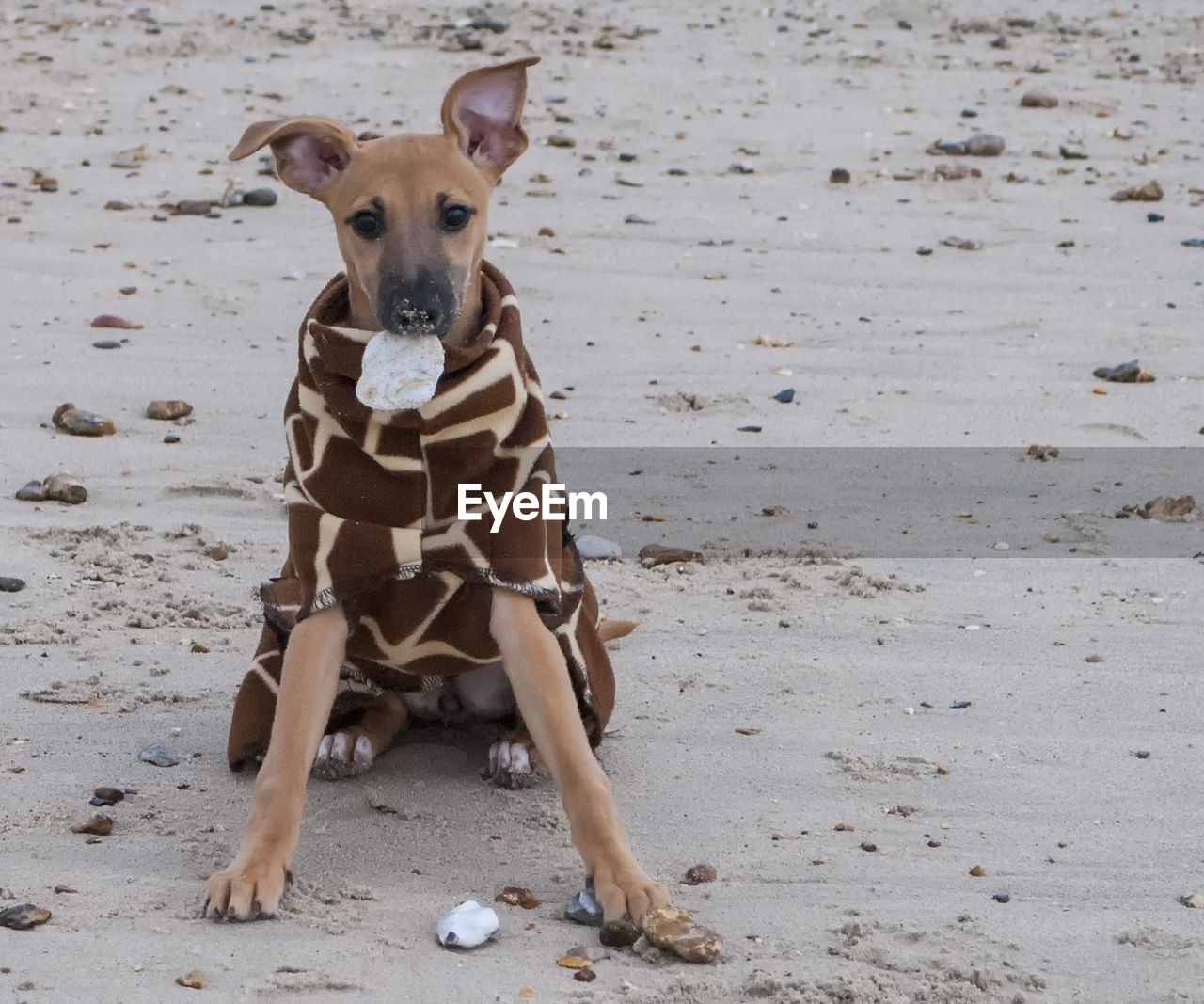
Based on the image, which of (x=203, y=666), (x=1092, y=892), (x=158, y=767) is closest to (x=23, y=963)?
(x=158, y=767)

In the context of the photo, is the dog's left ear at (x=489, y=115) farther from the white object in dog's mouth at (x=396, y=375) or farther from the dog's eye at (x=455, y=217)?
the white object in dog's mouth at (x=396, y=375)

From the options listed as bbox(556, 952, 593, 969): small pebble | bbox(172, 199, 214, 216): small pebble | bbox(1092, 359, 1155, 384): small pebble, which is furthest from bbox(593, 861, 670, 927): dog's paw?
bbox(172, 199, 214, 216): small pebble

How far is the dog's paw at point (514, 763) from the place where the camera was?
362cm

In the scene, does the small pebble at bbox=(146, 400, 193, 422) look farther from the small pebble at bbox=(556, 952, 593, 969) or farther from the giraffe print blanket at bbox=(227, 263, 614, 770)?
the small pebble at bbox=(556, 952, 593, 969)

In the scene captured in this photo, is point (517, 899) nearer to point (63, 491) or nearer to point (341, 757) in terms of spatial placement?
point (341, 757)

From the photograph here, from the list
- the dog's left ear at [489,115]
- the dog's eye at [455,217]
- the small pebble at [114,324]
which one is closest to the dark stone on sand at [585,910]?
the dog's eye at [455,217]

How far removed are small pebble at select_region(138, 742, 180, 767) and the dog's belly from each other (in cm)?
50

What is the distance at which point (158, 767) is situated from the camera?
364 centimetres

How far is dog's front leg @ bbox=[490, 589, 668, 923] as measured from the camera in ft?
9.88

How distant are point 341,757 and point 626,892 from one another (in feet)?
2.84

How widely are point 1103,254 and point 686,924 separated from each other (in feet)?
17.6

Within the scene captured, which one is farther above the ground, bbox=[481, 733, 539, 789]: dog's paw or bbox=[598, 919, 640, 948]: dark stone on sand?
bbox=[598, 919, 640, 948]: dark stone on sand

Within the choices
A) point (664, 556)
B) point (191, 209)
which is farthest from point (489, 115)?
point (191, 209)

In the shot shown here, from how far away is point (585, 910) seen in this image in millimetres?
3008
